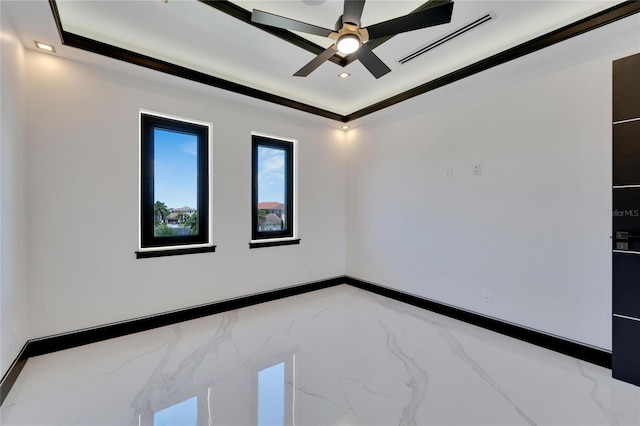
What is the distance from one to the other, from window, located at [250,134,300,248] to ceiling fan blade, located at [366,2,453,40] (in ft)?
7.01

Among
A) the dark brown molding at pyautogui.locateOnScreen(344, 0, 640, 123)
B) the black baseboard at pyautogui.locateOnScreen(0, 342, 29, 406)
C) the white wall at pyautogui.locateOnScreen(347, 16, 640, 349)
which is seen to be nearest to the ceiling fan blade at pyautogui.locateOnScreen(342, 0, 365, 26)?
the dark brown molding at pyautogui.locateOnScreen(344, 0, 640, 123)

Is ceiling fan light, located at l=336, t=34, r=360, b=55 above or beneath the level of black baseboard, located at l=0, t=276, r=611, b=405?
above

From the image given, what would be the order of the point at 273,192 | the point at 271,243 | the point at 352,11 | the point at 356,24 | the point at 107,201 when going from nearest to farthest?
the point at 352,11 → the point at 356,24 → the point at 107,201 → the point at 271,243 → the point at 273,192

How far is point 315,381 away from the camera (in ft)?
6.37

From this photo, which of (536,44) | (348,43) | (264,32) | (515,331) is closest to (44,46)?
(264,32)

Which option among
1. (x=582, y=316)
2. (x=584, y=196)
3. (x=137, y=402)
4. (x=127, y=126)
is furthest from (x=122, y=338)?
(x=584, y=196)

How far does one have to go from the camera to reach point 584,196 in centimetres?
225

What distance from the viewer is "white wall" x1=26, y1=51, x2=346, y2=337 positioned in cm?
227

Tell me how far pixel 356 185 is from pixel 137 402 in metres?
3.48

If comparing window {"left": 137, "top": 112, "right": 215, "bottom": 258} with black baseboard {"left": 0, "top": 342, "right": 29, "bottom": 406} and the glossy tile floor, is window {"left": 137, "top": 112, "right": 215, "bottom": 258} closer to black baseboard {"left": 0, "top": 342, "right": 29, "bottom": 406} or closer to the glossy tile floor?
the glossy tile floor

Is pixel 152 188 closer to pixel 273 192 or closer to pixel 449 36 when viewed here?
pixel 273 192

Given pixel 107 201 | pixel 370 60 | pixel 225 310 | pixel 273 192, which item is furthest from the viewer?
pixel 273 192

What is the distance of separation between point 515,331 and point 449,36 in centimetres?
274

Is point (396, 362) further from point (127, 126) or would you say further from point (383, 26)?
point (127, 126)
